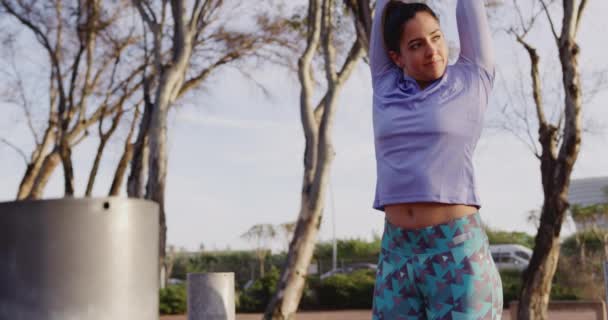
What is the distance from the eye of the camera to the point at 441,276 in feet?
6.93

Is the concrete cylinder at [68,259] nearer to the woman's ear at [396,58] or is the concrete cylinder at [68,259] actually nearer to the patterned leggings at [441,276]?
the patterned leggings at [441,276]

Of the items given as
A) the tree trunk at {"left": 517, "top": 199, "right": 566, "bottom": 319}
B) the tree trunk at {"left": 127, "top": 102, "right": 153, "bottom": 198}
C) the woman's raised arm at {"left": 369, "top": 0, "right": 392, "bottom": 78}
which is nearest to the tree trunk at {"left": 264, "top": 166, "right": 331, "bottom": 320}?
the tree trunk at {"left": 517, "top": 199, "right": 566, "bottom": 319}

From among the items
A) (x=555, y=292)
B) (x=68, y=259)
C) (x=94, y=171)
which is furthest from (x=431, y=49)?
(x=555, y=292)

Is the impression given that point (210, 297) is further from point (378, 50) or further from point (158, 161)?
point (158, 161)

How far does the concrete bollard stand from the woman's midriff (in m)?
4.70

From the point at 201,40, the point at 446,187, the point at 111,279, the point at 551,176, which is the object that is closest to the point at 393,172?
the point at 446,187

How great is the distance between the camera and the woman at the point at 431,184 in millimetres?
2125

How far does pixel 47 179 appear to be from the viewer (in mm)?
16891

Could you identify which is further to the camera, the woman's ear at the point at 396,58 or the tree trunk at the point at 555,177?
the tree trunk at the point at 555,177

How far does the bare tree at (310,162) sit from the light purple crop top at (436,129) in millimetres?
7732

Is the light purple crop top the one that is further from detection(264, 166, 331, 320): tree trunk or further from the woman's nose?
detection(264, 166, 331, 320): tree trunk

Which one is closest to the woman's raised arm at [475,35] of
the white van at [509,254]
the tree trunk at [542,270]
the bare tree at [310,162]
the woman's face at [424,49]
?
the woman's face at [424,49]

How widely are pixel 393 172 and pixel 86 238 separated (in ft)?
3.34

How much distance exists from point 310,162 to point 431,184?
8.61 metres
